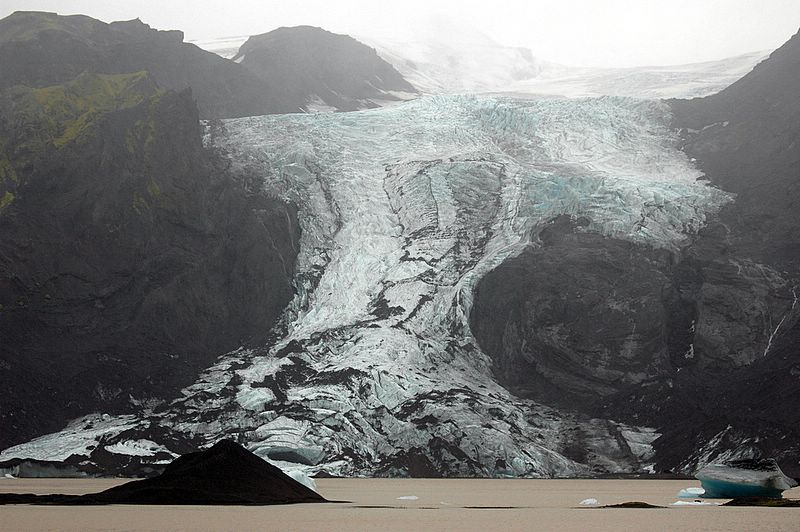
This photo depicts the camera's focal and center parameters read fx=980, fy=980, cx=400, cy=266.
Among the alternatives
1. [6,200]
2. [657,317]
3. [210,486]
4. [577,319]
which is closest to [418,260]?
[577,319]

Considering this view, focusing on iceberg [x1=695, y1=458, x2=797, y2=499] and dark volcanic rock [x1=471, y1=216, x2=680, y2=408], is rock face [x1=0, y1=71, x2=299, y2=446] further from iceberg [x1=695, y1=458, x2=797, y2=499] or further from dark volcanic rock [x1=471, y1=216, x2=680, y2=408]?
iceberg [x1=695, y1=458, x2=797, y2=499]

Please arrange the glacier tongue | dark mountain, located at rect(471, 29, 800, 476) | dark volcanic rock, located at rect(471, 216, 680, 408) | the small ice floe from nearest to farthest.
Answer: the small ice floe < the glacier tongue < dark mountain, located at rect(471, 29, 800, 476) < dark volcanic rock, located at rect(471, 216, 680, 408)

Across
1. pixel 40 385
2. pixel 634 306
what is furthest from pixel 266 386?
pixel 634 306

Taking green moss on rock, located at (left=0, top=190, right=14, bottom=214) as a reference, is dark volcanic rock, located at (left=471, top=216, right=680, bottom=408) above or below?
below

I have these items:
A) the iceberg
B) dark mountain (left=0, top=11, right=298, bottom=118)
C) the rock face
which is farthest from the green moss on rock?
the iceberg

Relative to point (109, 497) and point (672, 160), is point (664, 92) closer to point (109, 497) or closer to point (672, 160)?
point (672, 160)

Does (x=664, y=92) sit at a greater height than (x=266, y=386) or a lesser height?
greater

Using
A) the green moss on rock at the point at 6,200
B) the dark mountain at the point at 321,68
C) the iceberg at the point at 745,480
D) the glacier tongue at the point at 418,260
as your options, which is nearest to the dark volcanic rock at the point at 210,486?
the iceberg at the point at 745,480

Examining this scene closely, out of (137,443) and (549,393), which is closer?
(137,443)
